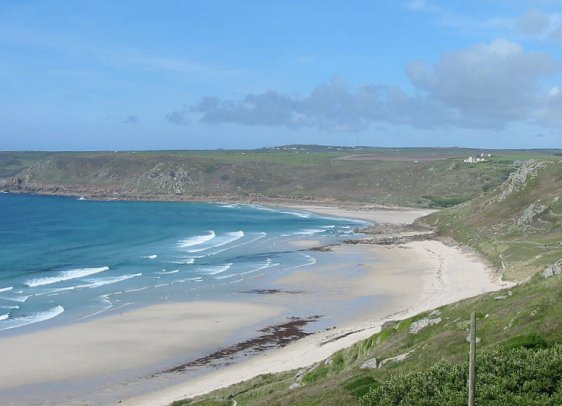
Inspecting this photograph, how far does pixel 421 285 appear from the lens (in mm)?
56938

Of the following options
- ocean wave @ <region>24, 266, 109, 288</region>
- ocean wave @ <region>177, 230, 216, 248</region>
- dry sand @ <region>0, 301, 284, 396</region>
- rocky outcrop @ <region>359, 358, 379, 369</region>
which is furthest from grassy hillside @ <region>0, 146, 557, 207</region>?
rocky outcrop @ <region>359, 358, 379, 369</region>

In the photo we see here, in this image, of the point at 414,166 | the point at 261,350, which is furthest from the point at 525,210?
the point at 414,166

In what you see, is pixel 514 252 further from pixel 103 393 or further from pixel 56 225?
pixel 56 225

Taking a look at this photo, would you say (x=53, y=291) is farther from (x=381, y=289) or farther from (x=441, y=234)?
(x=441, y=234)

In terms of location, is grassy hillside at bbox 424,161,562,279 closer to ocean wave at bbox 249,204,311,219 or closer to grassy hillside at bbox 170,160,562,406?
grassy hillside at bbox 170,160,562,406

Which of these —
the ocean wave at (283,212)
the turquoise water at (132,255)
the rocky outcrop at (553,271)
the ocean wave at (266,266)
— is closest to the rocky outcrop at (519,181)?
the turquoise water at (132,255)

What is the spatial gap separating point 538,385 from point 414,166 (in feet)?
539

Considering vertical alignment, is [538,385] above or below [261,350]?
above

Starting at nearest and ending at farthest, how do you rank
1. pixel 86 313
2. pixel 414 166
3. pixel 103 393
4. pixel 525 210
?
1. pixel 103 393
2. pixel 86 313
3. pixel 525 210
4. pixel 414 166

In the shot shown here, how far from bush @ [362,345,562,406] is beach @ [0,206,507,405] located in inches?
611

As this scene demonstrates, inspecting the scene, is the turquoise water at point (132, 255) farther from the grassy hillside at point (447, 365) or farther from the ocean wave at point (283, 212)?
the grassy hillside at point (447, 365)

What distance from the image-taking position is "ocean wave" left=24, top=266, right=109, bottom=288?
2308 inches

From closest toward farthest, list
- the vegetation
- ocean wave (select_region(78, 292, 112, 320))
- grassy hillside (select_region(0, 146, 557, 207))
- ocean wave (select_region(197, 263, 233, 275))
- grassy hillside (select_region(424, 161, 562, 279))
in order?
the vegetation, ocean wave (select_region(78, 292, 112, 320)), grassy hillside (select_region(424, 161, 562, 279)), ocean wave (select_region(197, 263, 233, 275)), grassy hillside (select_region(0, 146, 557, 207))

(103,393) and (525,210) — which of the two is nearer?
(103,393)
